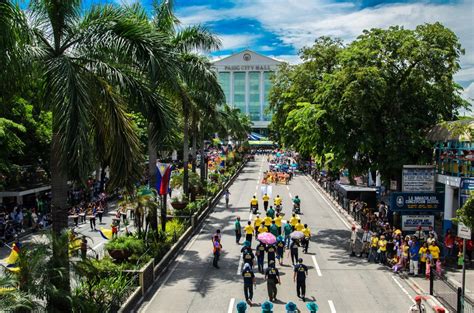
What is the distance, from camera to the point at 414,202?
2189 cm

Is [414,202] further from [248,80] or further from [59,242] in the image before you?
[248,80]

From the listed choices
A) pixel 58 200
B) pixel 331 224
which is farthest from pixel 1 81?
pixel 331 224

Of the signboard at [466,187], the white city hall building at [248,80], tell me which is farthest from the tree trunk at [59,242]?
the white city hall building at [248,80]

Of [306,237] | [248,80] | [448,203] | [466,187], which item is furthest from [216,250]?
[248,80]

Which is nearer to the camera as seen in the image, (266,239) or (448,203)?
(266,239)

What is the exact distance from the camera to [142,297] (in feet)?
52.9

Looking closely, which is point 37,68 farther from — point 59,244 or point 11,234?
point 11,234

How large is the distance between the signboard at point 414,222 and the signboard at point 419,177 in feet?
4.21

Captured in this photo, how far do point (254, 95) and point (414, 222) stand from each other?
111610 millimetres

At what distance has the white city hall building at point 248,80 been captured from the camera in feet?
426

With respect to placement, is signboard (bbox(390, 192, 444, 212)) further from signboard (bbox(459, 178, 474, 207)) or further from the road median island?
the road median island

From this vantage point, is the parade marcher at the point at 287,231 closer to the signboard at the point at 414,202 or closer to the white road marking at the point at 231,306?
the signboard at the point at 414,202

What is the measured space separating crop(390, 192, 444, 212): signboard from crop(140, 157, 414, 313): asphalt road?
Result: 9.65ft

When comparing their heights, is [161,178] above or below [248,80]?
below
